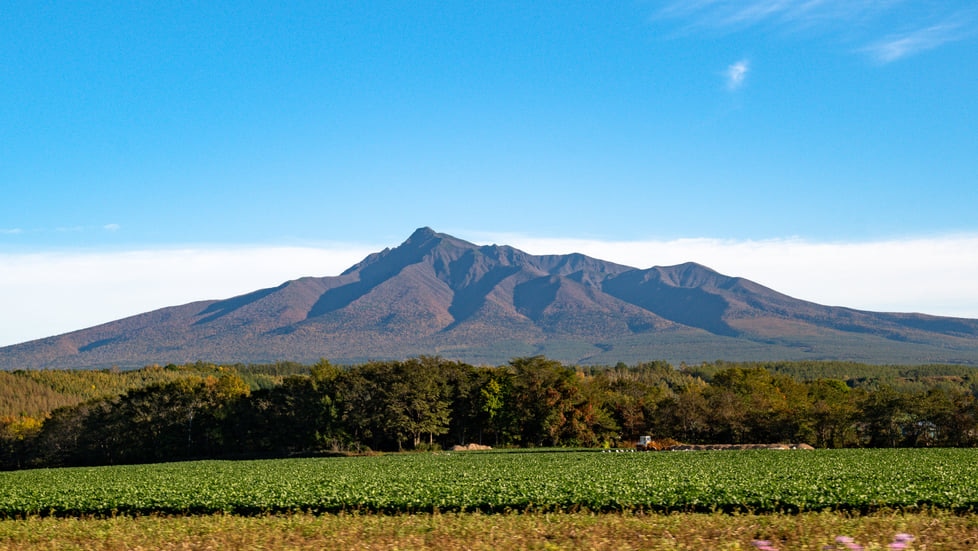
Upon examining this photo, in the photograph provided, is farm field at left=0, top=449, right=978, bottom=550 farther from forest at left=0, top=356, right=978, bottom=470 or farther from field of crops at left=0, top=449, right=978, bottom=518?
forest at left=0, top=356, right=978, bottom=470

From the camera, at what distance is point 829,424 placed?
65.1m

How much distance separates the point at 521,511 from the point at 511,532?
4.30 meters

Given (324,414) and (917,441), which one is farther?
(324,414)

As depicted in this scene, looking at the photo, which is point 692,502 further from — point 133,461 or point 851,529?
point 133,461

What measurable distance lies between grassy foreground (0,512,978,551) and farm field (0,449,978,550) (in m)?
0.05

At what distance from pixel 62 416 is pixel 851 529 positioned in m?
88.4

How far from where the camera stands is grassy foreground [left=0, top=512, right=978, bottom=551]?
1709cm

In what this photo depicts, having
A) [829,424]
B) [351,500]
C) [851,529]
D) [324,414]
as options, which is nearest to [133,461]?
[324,414]

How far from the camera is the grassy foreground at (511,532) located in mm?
17094

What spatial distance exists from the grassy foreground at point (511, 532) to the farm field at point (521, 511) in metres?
0.05

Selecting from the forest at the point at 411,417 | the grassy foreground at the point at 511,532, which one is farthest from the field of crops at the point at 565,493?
the forest at the point at 411,417

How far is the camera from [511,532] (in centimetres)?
1867

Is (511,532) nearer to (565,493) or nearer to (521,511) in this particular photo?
(521,511)

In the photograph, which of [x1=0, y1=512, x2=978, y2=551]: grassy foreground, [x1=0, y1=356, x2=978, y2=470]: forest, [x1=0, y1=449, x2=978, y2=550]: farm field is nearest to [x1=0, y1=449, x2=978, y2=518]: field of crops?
[x1=0, y1=449, x2=978, y2=550]: farm field
